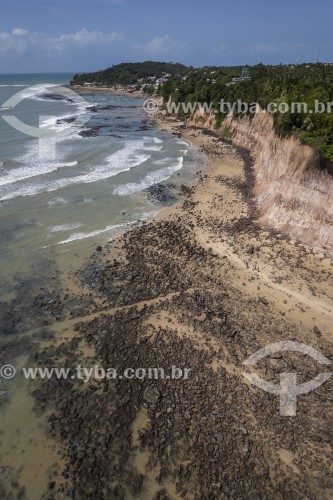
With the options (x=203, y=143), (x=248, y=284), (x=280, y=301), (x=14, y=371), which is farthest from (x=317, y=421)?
(x=203, y=143)

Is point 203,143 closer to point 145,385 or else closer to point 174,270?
point 174,270

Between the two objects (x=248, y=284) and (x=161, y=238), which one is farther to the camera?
(x=161, y=238)

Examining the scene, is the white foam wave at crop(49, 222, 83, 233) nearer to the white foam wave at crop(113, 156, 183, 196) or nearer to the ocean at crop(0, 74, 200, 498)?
the ocean at crop(0, 74, 200, 498)

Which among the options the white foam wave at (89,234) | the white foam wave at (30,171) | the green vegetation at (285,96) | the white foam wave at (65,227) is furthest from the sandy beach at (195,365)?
the white foam wave at (30,171)

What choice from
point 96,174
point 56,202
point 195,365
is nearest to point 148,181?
point 96,174

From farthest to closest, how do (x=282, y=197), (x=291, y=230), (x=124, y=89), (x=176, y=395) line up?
→ (x=124, y=89)
(x=282, y=197)
(x=291, y=230)
(x=176, y=395)
